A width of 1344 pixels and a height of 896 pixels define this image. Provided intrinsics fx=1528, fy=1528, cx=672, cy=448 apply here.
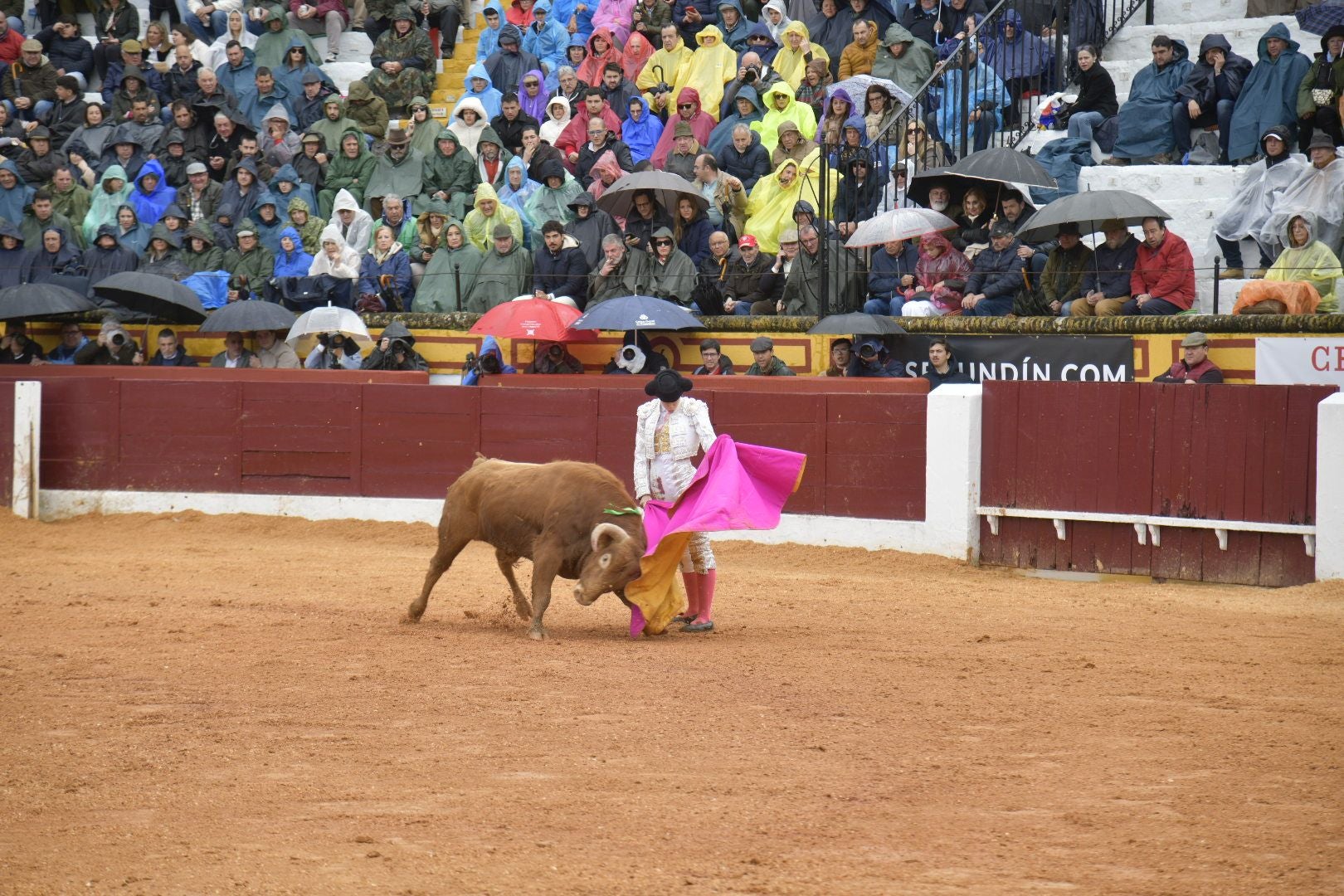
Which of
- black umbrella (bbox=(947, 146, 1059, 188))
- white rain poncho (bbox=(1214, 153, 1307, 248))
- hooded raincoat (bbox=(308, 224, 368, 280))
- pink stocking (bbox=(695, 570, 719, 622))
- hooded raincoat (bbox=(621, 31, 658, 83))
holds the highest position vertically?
hooded raincoat (bbox=(621, 31, 658, 83))

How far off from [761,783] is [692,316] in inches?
323

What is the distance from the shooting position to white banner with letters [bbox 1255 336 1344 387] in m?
10.5

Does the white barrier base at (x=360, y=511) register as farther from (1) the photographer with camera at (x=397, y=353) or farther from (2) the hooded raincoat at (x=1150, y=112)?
(2) the hooded raincoat at (x=1150, y=112)

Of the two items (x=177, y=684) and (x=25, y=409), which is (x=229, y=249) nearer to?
(x=25, y=409)

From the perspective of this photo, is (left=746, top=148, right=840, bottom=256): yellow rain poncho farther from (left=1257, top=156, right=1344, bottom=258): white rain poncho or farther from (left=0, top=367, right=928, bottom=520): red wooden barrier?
(left=1257, top=156, right=1344, bottom=258): white rain poncho

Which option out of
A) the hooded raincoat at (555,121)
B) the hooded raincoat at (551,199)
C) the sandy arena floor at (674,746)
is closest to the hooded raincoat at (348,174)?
the hooded raincoat at (555,121)

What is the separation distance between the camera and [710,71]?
1598cm

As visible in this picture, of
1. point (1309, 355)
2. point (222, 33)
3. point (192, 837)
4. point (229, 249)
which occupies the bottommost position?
point (192, 837)

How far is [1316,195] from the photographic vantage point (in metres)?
11.5

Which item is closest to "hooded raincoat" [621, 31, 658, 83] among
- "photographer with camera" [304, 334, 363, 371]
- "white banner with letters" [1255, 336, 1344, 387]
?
"photographer with camera" [304, 334, 363, 371]

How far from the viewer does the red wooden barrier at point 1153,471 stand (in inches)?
400

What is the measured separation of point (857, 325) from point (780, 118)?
12.0ft

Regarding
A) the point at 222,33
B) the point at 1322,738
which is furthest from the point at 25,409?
the point at 1322,738

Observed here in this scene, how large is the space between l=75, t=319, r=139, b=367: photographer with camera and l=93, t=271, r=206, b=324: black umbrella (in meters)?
0.28
